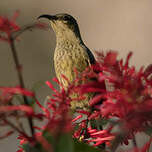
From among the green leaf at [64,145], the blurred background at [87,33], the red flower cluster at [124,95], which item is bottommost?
the blurred background at [87,33]

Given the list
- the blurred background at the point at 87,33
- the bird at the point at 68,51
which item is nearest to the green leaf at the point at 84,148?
the bird at the point at 68,51

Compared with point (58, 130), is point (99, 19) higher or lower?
lower

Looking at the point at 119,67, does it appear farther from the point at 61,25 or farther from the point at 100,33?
the point at 100,33

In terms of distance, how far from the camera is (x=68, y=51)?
8.95 ft

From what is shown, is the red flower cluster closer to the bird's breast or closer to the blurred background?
the bird's breast

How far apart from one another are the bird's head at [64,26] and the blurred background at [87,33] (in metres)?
2.80

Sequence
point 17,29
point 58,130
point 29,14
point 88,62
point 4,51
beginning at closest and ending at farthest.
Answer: point 58,130, point 17,29, point 88,62, point 4,51, point 29,14

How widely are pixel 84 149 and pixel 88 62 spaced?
1.75 m

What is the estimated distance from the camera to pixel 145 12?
20.8 feet

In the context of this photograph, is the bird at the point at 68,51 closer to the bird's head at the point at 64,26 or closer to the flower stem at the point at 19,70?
the bird's head at the point at 64,26

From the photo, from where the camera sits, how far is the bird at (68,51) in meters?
2.61

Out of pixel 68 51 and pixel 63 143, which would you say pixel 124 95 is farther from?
pixel 68 51

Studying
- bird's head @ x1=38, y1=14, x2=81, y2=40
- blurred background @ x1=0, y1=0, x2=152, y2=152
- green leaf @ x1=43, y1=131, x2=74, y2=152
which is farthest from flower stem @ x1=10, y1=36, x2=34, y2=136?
blurred background @ x1=0, y1=0, x2=152, y2=152

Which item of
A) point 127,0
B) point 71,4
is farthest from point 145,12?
point 71,4
